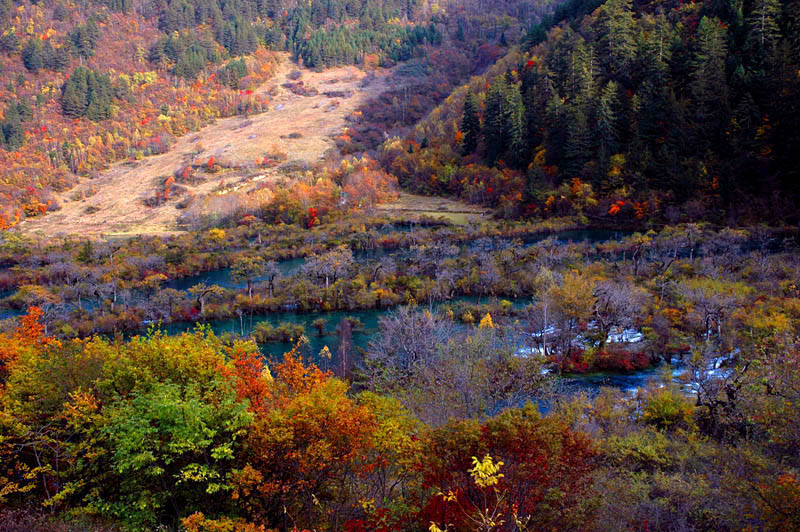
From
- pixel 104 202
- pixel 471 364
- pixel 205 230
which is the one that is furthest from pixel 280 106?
pixel 471 364

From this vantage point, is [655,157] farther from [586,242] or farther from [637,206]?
[586,242]

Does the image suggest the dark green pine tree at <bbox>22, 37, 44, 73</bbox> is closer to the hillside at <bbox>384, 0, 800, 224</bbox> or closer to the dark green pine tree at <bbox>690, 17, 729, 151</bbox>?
the hillside at <bbox>384, 0, 800, 224</bbox>

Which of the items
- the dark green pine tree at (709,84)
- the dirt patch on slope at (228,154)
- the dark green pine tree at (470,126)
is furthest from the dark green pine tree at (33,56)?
the dark green pine tree at (709,84)

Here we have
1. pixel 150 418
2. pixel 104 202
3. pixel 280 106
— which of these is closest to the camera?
pixel 150 418

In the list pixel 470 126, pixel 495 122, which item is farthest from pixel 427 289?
pixel 470 126

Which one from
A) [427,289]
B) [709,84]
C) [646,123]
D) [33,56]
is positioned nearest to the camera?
[427,289]

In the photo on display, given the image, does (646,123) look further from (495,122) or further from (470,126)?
(470,126)

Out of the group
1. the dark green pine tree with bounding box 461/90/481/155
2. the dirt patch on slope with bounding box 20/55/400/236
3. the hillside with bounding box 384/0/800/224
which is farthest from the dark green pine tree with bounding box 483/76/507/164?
the dirt patch on slope with bounding box 20/55/400/236
